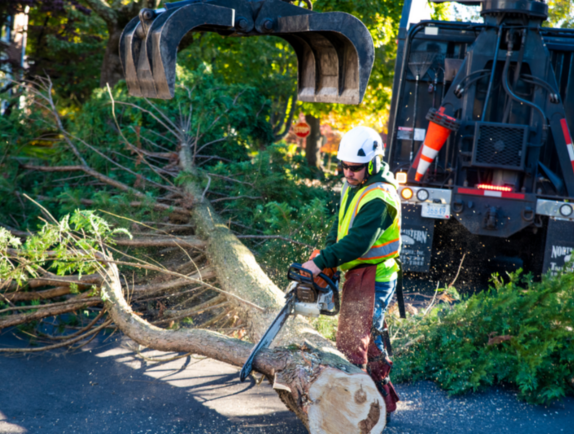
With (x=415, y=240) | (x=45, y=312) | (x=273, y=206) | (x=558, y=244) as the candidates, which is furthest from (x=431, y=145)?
(x=45, y=312)

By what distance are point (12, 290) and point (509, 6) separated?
18.7 ft

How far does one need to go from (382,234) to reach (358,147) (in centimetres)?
55

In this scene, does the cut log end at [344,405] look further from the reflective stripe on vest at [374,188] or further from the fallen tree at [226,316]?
the reflective stripe on vest at [374,188]

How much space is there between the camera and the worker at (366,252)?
319 cm

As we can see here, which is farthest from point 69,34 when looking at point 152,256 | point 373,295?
point 373,295

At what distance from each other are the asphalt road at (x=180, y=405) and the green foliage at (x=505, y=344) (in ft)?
0.40

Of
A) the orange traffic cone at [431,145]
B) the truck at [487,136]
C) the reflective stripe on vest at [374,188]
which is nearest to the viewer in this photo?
the reflective stripe on vest at [374,188]

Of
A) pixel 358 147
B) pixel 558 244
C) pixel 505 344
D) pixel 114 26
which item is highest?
pixel 114 26

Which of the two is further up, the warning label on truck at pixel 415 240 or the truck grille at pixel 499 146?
the truck grille at pixel 499 146

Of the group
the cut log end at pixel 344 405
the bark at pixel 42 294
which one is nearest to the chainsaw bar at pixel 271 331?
the cut log end at pixel 344 405

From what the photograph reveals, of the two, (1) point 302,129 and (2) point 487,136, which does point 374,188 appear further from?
(1) point 302,129

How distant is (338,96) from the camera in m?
3.59

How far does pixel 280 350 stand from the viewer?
3.18 metres

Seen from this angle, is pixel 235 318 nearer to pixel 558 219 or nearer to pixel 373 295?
pixel 373 295
